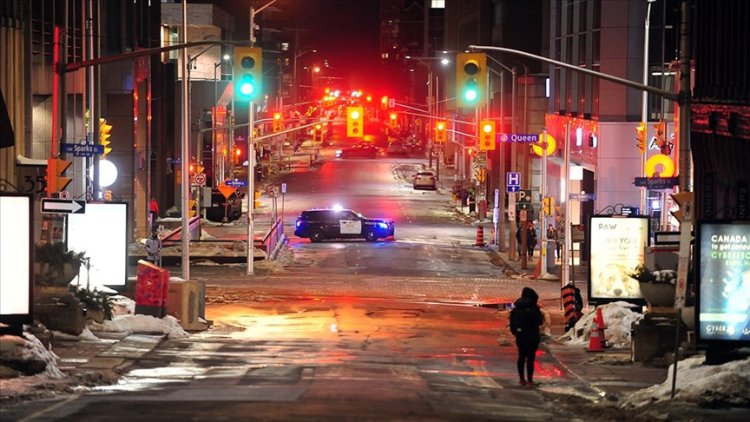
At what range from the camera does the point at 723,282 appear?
1955 centimetres

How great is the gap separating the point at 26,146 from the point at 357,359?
2005cm

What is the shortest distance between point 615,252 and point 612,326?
14.0 feet

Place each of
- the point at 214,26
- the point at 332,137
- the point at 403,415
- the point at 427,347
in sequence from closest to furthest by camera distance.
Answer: the point at 403,415
the point at 427,347
the point at 214,26
the point at 332,137

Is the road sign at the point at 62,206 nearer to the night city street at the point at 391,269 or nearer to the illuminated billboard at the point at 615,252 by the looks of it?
the night city street at the point at 391,269

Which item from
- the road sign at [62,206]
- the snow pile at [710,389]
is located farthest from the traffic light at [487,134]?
the snow pile at [710,389]

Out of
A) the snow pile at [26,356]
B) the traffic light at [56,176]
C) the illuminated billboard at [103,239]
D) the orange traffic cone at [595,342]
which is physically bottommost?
the orange traffic cone at [595,342]

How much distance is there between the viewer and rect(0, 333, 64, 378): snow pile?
1880 cm

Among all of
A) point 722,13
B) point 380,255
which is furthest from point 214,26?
point 722,13

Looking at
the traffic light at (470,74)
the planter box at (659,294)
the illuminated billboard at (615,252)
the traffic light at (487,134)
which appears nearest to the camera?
the planter box at (659,294)

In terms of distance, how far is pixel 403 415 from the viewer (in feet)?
53.9

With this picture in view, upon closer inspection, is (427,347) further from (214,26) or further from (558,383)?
(214,26)

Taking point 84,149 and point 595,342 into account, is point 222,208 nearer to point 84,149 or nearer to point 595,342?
point 84,149

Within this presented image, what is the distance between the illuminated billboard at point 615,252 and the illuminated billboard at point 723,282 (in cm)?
1085

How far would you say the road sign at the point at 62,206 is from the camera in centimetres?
2445
